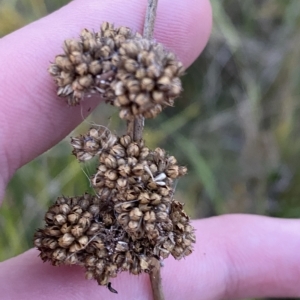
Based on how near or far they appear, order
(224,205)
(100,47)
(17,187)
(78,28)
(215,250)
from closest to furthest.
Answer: (100,47), (78,28), (215,250), (17,187), (224,205)

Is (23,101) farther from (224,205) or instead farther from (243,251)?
(224,205)

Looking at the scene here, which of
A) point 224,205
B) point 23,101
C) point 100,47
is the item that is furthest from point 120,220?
point 224,205

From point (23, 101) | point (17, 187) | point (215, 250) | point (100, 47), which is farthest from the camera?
point (17, 187)

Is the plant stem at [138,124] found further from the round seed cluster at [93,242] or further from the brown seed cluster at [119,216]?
the round seed cluster at [93,242]

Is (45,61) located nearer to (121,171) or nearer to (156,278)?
(121,171)

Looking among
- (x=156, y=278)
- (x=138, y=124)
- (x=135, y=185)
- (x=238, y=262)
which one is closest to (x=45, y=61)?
(x=138, y=124)

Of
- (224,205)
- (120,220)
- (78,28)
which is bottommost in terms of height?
(224,205)

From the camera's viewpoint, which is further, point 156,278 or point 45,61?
point 45,61
